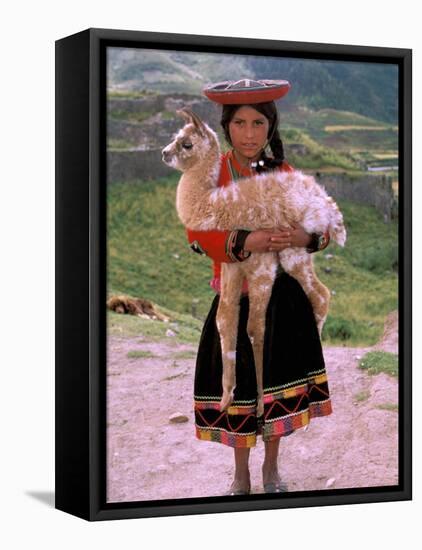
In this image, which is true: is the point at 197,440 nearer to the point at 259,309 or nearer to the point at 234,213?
the point at 259,309

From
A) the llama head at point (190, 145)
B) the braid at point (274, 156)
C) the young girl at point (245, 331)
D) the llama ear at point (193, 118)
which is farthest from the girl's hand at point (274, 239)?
the llama ear at point (193, 118)

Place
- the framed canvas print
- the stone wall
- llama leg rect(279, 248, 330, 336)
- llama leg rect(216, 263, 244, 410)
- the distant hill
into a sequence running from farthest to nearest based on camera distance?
the stone wall → llama leg rect(279, 248, 330, 336) → llama leg rect(216, 263, 244, 410) → the distant hill → the framed canvas print

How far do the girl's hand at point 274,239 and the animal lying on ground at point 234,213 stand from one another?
3 cm

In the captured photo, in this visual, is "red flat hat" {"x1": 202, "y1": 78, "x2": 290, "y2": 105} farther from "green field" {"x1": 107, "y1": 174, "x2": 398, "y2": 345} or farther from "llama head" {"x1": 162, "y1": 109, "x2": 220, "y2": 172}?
"green field" {"x1": 107, "y1": 174, "x2": 398, "y2": 345}

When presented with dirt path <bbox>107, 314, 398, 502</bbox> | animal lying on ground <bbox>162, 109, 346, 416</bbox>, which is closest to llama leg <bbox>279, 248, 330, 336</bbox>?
animal lying on ground <bbox>162, 109, 346, 416</bbox>

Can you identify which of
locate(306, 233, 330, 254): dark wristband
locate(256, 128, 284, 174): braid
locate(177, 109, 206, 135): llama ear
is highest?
locate(177, 109, 206, 135): llama ear

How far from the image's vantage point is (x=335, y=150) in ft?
30.8

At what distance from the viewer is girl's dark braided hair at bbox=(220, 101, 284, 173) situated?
29.4ft

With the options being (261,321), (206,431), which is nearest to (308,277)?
(261,321)

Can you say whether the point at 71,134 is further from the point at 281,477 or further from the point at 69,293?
the point at 281,477

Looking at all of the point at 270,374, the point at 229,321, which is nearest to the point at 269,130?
the point at 229,321

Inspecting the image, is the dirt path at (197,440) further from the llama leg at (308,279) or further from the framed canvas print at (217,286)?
the llama leg at (308,279)

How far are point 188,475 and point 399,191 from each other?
2.03m

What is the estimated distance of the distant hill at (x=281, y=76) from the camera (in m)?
8.81
